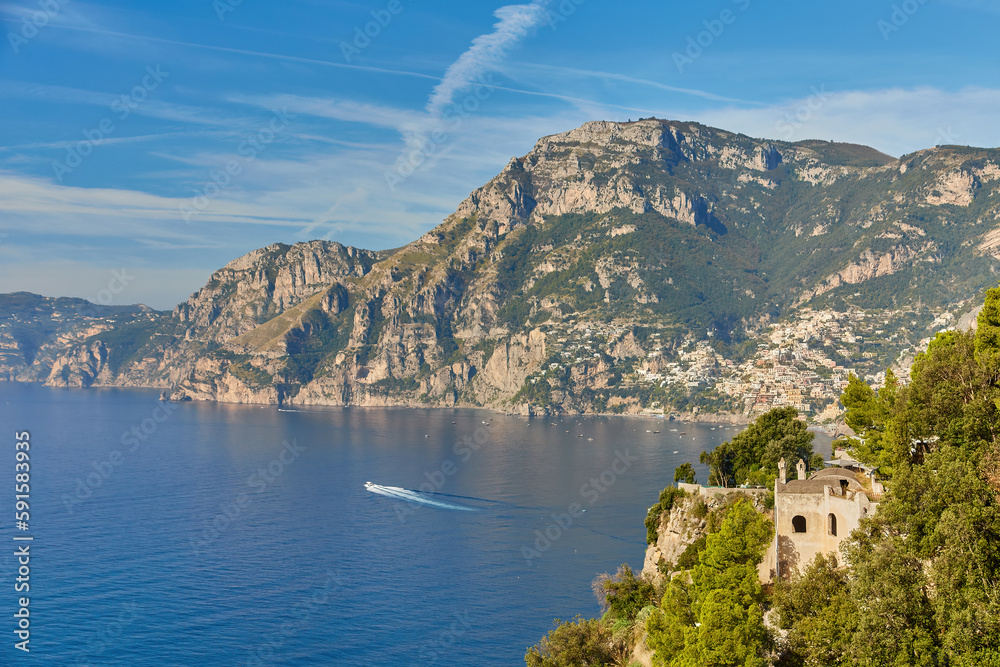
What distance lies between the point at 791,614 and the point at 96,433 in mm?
190566

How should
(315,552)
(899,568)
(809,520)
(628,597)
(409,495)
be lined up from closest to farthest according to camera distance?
1. (899,568)
2. (809,520)
3. (628,597)
4. (315,552)
5. (409,495)

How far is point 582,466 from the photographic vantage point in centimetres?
14375

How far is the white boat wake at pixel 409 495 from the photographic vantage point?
111m

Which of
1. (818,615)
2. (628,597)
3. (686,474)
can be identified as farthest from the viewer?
(686,474)

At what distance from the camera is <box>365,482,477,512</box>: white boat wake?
11100cm

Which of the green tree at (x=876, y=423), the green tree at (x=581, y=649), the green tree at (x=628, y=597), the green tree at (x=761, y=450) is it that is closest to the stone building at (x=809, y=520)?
the green tree at (x=876, y=423)

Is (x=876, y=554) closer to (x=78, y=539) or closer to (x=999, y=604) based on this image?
(x=999, y=604)

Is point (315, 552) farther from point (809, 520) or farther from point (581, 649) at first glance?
point (809, 520)

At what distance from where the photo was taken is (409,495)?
119 meters

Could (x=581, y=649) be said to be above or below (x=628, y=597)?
below

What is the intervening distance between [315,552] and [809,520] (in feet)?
213

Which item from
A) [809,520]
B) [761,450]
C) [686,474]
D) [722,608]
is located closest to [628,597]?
[722,608]

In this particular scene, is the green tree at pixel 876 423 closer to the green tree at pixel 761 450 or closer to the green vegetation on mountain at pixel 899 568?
the green vegetation on mountain at pixel 899 568

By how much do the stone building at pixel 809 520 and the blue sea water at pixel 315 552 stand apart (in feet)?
101
